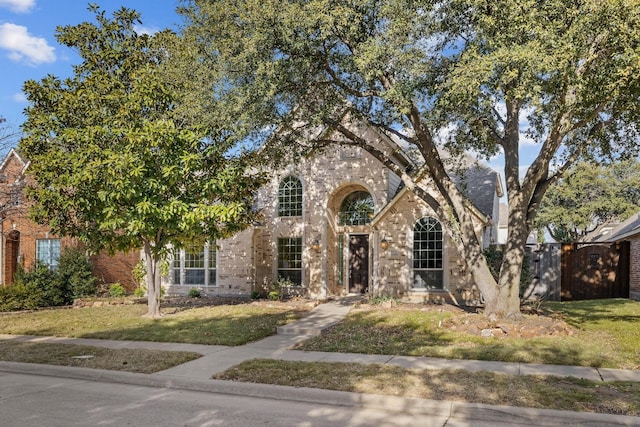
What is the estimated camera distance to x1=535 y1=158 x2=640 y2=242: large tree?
3525 centimetres

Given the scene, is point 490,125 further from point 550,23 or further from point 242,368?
point 242,368

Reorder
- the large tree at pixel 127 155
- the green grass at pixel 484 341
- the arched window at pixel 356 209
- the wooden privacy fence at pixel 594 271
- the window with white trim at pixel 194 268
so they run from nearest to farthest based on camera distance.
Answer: the green grass at pixel 484 341
the large tree at pixel 127 155
the wooden privacy fence at pixel 594 271
the arched window at pixel 356 209
the window with white trim at pixel 194 268

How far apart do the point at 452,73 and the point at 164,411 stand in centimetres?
762

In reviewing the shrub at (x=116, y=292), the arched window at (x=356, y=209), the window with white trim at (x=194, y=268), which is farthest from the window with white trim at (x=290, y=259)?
the shrub at (x=116, y=292)

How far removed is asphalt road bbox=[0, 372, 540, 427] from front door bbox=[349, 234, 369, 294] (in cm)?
1265

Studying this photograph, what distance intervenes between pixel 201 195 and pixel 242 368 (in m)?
6.25

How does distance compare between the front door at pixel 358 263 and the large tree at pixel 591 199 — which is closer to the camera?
the front door at pixel 358 263

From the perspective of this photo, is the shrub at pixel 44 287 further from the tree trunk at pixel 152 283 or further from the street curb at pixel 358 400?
the street curb at pixel 358 400

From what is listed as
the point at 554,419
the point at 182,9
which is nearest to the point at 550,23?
the point at 554,419

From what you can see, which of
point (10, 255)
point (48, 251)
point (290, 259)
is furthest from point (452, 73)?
point (10, 255)

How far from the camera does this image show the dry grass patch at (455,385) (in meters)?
5.95

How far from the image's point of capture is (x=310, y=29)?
10.4 m

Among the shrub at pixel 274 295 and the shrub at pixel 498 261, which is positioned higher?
the shrub at pixel 498 261

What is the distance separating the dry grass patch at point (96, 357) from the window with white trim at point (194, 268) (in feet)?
33.3
